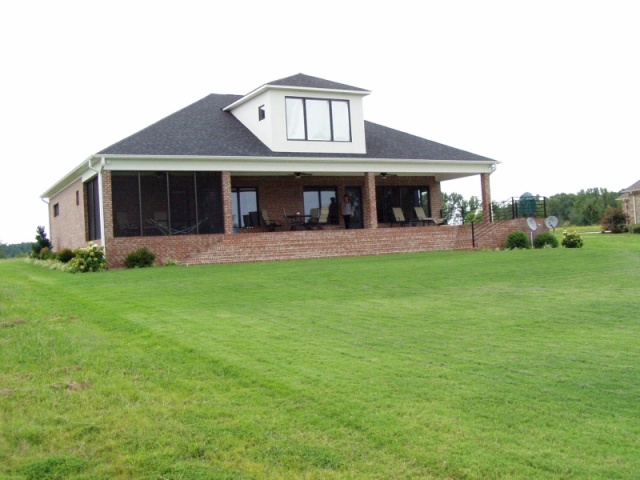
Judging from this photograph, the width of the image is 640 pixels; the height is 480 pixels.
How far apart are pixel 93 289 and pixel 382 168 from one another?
50.3 ft

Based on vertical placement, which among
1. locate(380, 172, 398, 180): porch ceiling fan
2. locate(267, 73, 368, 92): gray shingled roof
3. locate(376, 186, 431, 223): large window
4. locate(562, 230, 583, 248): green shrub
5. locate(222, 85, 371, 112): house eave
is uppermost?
locate(267, 73, 368, 92): gray shingled roof

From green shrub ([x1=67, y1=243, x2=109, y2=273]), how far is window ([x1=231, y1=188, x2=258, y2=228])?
8143 mm

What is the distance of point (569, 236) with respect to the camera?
83.4 feet

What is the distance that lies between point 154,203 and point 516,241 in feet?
42.7

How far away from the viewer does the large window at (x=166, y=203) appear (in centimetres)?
2328

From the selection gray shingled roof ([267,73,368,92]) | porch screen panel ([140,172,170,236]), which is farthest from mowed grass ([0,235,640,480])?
gray shingled roof ([267,73,368,92])

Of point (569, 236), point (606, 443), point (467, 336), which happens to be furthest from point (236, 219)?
point (606, 443)

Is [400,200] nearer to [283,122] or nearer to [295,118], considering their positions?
[295,118]

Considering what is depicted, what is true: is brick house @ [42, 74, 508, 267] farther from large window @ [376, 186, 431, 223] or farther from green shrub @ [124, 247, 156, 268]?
green shrub @ [124, 247, 156, 268]

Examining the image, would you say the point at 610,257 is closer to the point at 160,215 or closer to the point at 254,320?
the point at 254,320

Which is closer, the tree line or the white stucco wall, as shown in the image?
the white stucco wall

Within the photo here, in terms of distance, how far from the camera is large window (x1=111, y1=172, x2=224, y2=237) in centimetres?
2328

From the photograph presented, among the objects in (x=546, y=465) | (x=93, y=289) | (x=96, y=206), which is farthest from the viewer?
(x=96, y=206)

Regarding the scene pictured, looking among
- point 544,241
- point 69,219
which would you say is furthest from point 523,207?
point 69,219
